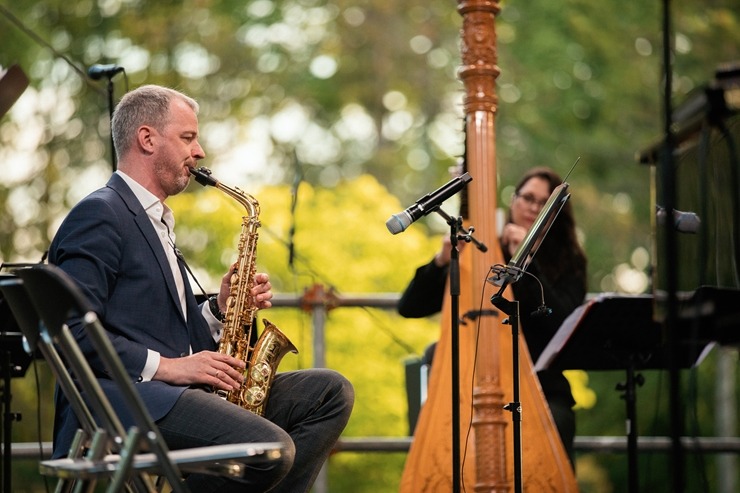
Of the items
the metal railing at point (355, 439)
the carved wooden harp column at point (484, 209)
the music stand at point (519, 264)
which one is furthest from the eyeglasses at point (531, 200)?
the music stand at point (519, 264)

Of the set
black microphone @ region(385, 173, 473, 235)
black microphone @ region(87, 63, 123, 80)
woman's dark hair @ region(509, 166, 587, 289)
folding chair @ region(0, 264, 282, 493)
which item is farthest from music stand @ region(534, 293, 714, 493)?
black microphone @ region(87, 63, 123, 80)

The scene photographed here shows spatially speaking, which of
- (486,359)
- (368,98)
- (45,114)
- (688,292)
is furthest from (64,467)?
(368,98)

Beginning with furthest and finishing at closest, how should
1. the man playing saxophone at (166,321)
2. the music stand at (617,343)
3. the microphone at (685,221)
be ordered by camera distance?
the music stand at (617,343) → the man playing saxophone at (166,321) → the microphone at (685,221)

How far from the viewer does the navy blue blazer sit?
3.16 m

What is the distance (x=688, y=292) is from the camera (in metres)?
2.78

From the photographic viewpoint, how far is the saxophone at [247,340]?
3592 millimetres

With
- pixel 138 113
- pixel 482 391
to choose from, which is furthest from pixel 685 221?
pixel 138 113

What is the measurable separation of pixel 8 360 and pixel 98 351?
1.63 metres

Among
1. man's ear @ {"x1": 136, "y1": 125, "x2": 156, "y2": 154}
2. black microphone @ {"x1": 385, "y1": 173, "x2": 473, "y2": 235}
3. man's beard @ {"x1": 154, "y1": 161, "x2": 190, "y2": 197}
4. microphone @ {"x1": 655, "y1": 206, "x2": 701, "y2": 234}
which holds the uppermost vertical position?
man's ear @ {"x1": 136, "y1": 125, "x2": 156, "y2": 154}

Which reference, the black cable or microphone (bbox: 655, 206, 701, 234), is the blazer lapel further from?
microphone (bbox: 655, 206, 701, 234)

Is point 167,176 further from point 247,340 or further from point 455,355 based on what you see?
point 455,355

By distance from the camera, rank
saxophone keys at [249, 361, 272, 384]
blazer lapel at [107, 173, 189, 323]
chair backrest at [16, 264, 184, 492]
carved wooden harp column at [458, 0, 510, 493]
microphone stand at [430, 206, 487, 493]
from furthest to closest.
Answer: carved wooden harp column at [458, 0, 510, 493] → saxophone keys at [249, 361, 272, 384] → microphone stand at [430, 206, 487, 493] → blazer lapel at [107, 173, 189, 323] → chair backrest at [16, 264, 184, 492]

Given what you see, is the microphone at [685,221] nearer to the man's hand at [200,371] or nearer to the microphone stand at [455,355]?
the microphone stand at [455,355]

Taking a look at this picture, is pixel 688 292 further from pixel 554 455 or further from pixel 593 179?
pixel 593 179
